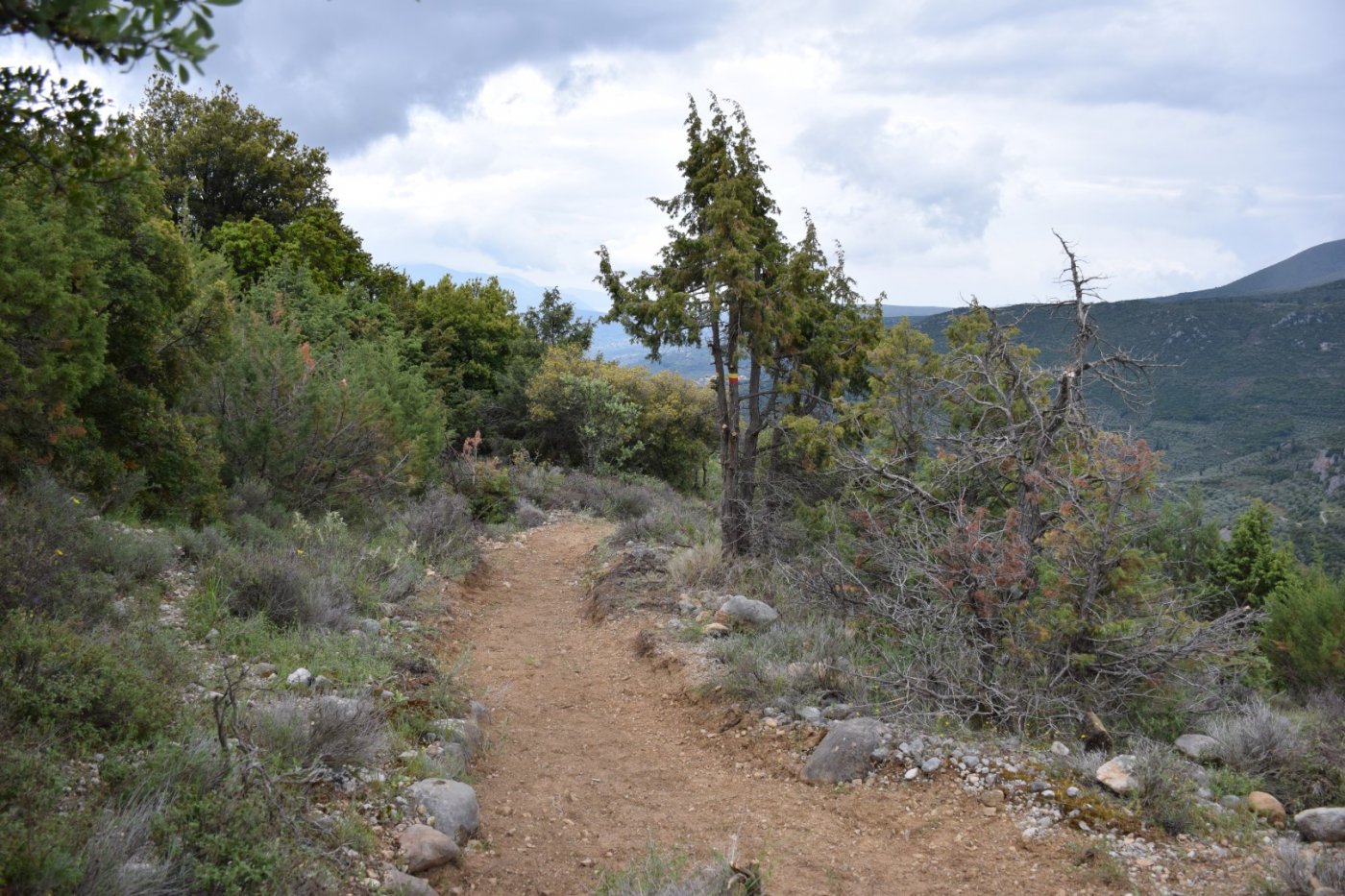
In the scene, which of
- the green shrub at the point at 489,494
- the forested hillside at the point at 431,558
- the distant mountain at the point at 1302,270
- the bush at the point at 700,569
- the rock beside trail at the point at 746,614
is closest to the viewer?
the forested hillside at the point at 431,558

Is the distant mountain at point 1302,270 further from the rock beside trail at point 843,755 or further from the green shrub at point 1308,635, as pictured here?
the rock beside trail at point 843,755

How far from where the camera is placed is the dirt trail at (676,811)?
14.4ft

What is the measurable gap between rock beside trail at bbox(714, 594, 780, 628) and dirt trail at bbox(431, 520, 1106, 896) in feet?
3.13

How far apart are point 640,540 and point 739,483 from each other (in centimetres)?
272

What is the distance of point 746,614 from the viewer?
27.8ft

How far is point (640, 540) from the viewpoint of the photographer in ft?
45.1

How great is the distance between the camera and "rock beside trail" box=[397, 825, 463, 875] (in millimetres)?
3980

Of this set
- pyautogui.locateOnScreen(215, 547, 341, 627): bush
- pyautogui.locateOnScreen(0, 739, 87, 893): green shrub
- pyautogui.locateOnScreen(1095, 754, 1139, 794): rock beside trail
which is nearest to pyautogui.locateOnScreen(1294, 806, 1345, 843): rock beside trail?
pyautogui.locateOnScreen(1095, 754, 1139, 794): rock beside trail

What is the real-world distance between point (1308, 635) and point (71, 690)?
20.1 m

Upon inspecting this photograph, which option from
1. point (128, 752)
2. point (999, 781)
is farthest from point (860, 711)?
point (128, 752)

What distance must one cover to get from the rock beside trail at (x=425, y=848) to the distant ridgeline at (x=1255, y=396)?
45.4m

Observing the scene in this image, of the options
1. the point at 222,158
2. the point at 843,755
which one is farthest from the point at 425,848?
the point at 222,158

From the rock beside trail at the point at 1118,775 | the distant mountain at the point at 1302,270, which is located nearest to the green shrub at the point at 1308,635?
the rock beside trail at the point at 1118,775

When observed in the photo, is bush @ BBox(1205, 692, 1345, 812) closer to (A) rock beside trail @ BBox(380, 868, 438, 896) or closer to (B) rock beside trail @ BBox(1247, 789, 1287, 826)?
(B) rock beside trail @ BBox(1247, 789, 1287, 826)
